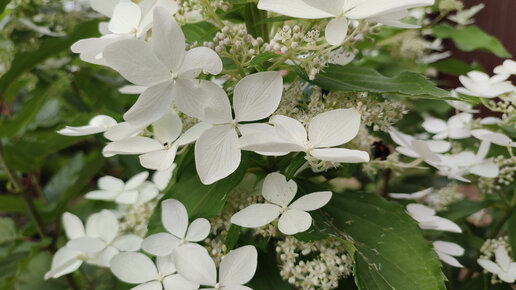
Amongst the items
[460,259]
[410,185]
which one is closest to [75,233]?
[460,259]

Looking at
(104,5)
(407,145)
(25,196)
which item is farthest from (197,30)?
(25,196)

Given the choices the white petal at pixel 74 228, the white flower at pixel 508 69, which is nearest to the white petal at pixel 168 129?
the white petal at pixel 74 228

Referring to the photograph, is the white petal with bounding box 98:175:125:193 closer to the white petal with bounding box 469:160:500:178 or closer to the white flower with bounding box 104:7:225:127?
the white flower with bounding box 104:7:225:127

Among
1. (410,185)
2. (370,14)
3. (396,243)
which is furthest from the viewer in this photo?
(410,185)

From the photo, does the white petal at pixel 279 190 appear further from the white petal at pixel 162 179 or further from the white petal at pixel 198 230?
the white petal at pixel 162 179

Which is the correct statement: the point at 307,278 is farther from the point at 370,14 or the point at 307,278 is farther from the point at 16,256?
the point at 16,256

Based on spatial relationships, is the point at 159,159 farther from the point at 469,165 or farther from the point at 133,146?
the point at 469,165
